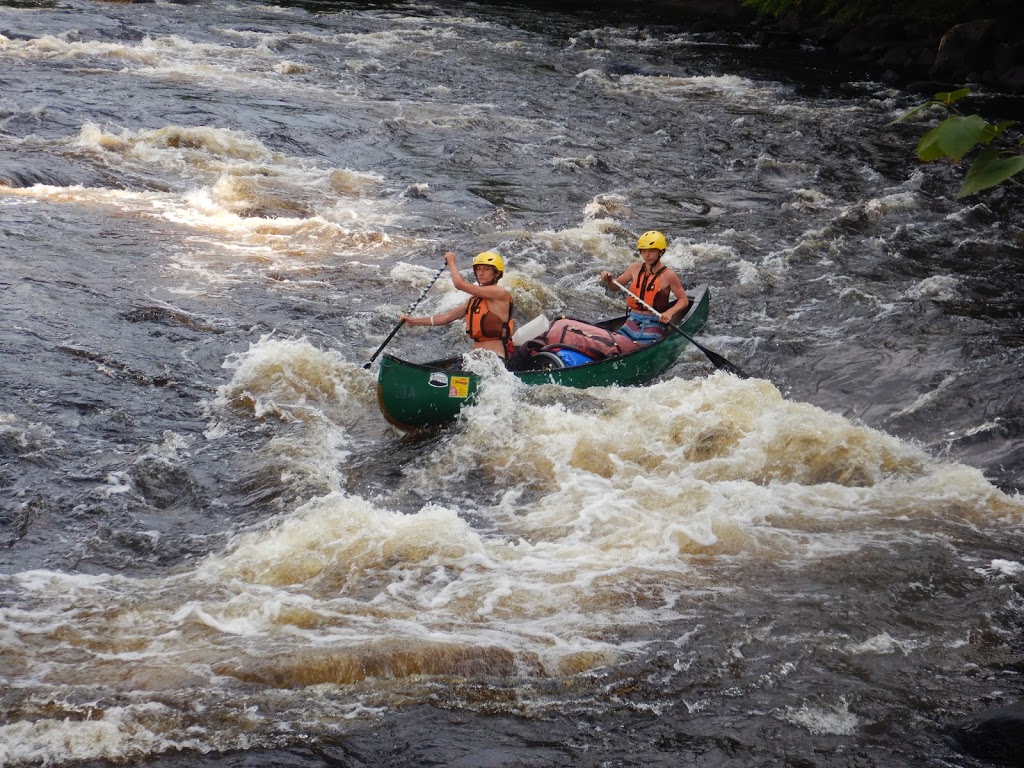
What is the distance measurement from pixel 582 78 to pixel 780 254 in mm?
10576

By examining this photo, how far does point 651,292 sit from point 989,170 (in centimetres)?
746

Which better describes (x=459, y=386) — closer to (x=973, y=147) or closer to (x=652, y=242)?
(x=652, y=242)

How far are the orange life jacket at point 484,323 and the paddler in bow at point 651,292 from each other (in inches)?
55.9

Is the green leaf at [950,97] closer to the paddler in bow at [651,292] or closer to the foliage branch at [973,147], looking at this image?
the foliage branch at [973,147]

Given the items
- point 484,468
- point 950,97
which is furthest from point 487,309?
point 950,97

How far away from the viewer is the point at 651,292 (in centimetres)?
961

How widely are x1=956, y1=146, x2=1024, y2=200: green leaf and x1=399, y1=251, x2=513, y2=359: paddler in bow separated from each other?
6.39 m

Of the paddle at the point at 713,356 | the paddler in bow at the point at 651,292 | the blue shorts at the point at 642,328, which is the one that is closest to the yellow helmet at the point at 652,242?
the paddler in bow at the point at 651,292

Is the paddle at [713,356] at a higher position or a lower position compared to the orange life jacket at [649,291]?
lower

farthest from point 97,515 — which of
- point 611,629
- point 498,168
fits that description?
point 498,168

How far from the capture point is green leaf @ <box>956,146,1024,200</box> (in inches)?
81.5

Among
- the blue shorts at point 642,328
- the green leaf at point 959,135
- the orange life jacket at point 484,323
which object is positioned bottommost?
the blue shorts at point 642,328

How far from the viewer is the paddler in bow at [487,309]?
8.57 meters

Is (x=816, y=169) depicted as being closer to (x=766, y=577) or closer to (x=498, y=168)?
(x=498, y=168)
